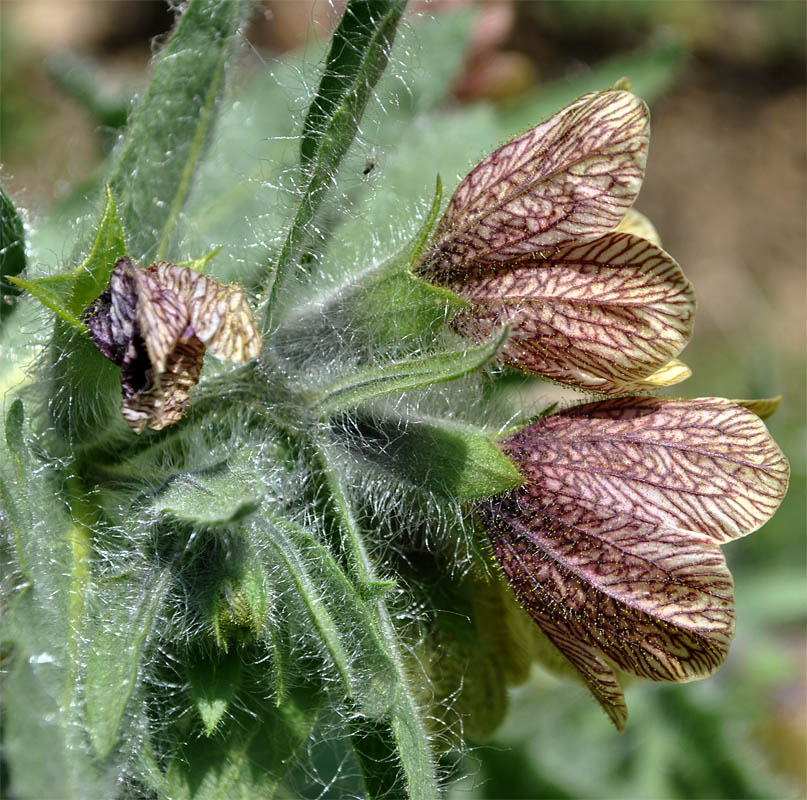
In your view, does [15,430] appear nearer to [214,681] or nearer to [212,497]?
[212,497]

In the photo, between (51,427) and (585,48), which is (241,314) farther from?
(585,48)

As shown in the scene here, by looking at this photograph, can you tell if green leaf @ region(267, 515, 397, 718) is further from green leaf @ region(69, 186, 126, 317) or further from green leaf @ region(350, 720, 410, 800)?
green leaf @ region(69, 186, 126, 317)

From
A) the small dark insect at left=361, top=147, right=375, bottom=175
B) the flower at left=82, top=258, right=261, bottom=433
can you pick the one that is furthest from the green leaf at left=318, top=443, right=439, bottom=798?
the small dark insect at left=361, top=147, right=375, bottom=175

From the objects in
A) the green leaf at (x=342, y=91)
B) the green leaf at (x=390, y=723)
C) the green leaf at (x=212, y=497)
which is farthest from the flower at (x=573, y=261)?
the green leaf at (x=212, y=497)

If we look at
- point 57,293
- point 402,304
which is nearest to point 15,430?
point 57,293

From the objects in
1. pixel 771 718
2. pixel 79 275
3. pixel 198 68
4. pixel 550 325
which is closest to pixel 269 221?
pixel 198 68
